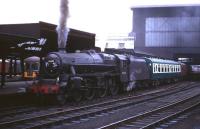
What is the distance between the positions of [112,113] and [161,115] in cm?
196

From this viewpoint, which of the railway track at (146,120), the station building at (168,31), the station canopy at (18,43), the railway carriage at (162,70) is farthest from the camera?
the station building at (168,31)

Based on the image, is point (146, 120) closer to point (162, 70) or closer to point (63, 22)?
point (63, 22)

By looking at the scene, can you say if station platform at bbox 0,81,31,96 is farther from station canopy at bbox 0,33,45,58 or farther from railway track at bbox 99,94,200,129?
railway track at bbox 99,94,200,129

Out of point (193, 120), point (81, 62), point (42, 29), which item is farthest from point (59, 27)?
point (193, 120)

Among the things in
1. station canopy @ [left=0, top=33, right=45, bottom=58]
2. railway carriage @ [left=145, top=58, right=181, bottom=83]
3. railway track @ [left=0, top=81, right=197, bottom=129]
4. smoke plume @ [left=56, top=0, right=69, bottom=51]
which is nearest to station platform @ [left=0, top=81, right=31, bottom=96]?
station canopy @ [left=0, top=33, right=45, bottom=58]

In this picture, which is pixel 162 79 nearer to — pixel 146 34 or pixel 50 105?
pixel 50 105

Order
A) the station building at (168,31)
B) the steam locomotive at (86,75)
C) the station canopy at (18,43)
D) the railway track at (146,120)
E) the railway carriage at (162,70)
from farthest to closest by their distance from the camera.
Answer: the station building at (168,31) → the railway carriage at (162,70) → the steam locomotive at (86,75) → the station canopy at (18,43) → the railway track at (146,120)

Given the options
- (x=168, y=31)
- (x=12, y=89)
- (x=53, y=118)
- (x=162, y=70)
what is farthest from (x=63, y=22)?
(x=168, y=31)

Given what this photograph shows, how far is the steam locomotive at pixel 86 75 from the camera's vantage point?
56.4 ft

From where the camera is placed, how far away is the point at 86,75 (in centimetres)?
1909

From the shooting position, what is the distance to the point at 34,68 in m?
40.7

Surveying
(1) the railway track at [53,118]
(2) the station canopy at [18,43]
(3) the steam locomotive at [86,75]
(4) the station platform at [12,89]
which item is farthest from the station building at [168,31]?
(1) the railway track at [53,118]

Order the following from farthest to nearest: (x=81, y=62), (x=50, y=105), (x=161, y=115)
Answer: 1. (x=81, y=62)
2. (x=50, y=105)
3. (x=161, y=115)

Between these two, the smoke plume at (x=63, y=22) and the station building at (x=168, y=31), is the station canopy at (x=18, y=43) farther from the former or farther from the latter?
the station building at (x=168, y=31)
